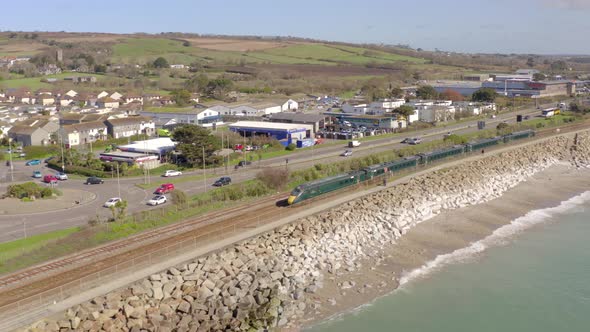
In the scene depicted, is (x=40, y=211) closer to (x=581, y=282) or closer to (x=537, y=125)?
(x=581, y=282)

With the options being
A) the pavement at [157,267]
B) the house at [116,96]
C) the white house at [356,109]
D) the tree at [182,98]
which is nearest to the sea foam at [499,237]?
the pavement at [157,267]

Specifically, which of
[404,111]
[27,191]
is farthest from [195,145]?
[404,111]

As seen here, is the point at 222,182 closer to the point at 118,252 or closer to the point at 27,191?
the point at 27,191

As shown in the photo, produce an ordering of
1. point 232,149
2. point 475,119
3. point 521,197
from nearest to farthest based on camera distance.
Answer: point 521,197, point 232,149, point 475,119

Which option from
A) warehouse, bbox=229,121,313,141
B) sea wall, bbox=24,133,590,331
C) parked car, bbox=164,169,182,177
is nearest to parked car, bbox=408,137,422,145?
warehouse, bbox=229,121,313,141

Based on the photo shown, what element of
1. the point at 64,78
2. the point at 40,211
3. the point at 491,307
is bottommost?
the point at 491,307

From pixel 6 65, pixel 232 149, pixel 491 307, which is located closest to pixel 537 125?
pixel 232 149
